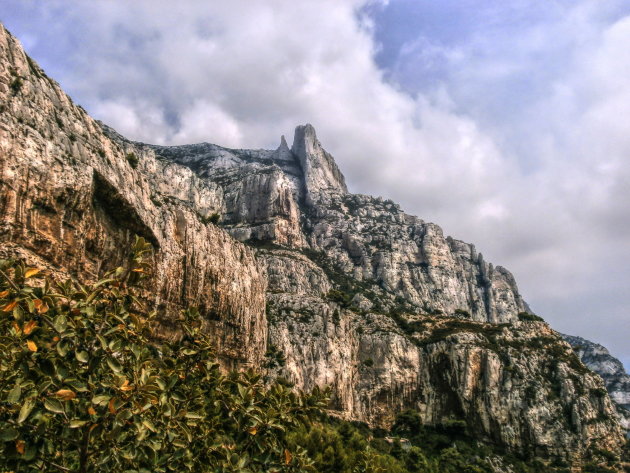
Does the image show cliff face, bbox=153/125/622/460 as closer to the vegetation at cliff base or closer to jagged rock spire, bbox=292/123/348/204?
jagged rock spire, bbox=292/123/348/204

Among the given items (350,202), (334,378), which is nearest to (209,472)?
(334,378)

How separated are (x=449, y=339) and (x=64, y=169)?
212 feet

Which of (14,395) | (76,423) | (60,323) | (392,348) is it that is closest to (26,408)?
(14,395)

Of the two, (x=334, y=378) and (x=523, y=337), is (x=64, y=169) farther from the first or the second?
(x=523, y=337)

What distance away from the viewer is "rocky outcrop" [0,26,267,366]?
2264 cm

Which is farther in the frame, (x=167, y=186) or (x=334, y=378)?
(x=167, y=186)

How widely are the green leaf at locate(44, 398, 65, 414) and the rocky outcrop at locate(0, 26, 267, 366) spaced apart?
20069mm

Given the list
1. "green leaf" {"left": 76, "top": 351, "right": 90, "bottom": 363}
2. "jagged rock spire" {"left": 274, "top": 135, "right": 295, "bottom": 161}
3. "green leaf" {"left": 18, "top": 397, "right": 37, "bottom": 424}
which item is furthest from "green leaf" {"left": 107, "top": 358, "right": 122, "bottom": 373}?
"jagged rock spire" {"left": 274, "top": 135, "right": 295, "bottom": 161}

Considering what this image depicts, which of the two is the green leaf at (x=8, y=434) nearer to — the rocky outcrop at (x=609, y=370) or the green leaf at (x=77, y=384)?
the green leaf at (x=77, y=384)

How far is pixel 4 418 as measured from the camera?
14.6 ft

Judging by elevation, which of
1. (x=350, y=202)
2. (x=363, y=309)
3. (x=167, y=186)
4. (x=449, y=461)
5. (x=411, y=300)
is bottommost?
(x=449, y=461)

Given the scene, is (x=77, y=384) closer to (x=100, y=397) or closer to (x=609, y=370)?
(x=100, y=397)

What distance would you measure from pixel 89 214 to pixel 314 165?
→ 132 metres

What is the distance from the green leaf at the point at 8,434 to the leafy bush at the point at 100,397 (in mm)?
12
